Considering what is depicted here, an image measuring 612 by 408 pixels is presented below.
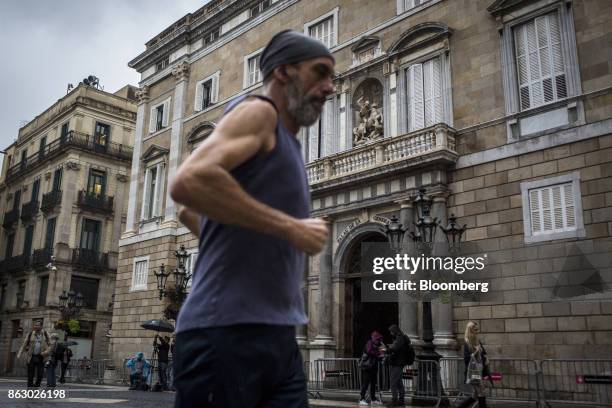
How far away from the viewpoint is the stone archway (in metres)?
18.5

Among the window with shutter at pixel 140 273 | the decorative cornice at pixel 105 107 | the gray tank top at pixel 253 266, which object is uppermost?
the decorative cornice at pixel 105 107

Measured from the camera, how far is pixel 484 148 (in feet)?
51.9

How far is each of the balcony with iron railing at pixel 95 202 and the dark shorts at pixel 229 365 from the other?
40.7 metres

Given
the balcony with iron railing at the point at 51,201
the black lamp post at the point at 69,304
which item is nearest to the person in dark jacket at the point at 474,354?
the black lamp post at the point at 69,304

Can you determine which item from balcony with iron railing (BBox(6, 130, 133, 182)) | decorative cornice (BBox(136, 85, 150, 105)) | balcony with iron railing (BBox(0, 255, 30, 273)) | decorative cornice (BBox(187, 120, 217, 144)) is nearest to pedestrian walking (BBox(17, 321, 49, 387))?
decorative cornice (BBox(187, 120, 217, 144))

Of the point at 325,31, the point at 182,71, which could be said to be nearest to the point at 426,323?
the point at 325,31

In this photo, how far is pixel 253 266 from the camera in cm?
179

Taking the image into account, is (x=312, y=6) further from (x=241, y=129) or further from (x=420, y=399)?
(x=241, y=129)

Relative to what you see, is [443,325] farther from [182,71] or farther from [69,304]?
[69,304]

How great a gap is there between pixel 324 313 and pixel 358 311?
1.14 m

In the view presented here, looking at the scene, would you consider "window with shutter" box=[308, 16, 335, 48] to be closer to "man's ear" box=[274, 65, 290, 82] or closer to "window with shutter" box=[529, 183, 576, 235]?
"window with shutter" box=[529, 183, 576, 235]

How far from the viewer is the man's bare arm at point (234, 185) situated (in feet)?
5.49

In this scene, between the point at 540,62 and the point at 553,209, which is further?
the point at 540,62

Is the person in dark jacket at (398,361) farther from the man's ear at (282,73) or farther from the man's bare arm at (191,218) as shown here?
the man's ear at (282,73)
